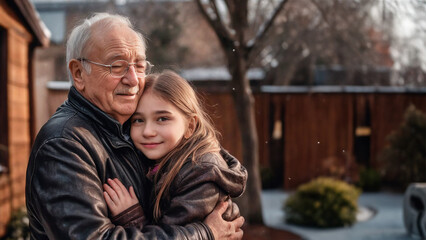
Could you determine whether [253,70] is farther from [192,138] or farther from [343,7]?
[192,138]

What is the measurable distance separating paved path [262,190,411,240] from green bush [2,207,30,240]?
3.95 metres

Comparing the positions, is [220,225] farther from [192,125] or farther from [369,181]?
[369,181]

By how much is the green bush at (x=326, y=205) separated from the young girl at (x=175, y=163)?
670 centimetres

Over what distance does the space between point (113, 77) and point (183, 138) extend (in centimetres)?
39

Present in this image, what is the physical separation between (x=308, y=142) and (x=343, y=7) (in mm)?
4640

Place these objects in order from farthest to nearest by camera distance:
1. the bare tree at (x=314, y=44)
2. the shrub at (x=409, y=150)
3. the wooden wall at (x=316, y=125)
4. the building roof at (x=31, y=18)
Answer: the wooden wall at (x=316, y=125), the bare tree at (x=314, y=44), the shrub at (x=409, y=150), the building roof at (x=31, y=18)

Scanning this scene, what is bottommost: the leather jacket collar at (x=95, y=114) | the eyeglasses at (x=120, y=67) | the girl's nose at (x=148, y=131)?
the girl's nose at (x=148, y=131)

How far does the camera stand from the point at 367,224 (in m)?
8.66

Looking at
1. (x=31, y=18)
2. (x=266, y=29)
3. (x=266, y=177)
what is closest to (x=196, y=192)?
(x=31, y=18)

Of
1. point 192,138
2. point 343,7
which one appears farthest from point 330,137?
point 192,138

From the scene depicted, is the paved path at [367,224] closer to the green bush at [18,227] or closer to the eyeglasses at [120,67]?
the green bush at [18,227]

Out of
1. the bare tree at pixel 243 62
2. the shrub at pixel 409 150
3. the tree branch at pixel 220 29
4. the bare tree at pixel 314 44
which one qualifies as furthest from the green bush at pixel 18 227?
the shrub at pixel 409 150

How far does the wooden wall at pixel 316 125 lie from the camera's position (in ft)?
41.2

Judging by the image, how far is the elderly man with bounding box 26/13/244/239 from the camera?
1.52m
